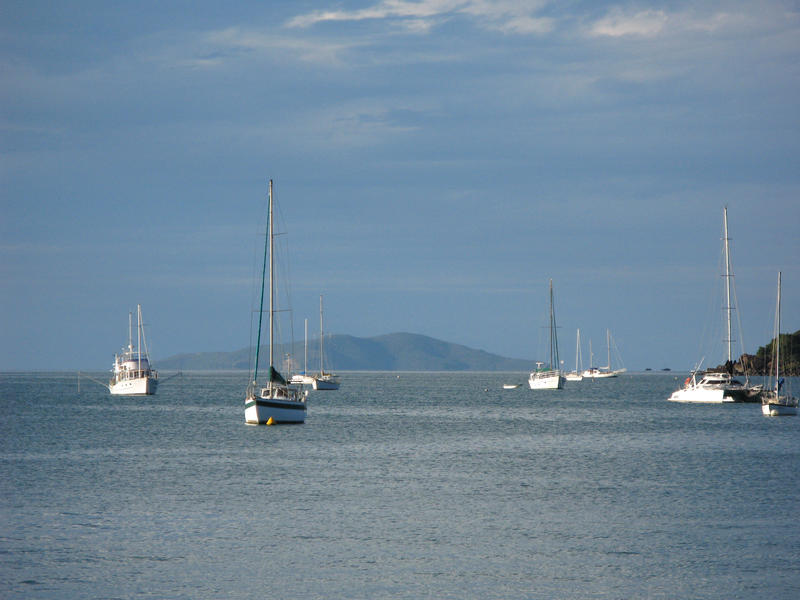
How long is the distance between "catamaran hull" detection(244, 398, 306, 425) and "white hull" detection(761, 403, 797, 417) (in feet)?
141

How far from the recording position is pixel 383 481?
43500mm

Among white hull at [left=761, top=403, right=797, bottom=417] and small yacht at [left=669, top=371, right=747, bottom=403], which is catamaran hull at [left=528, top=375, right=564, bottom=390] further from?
white hull at [left=761, top=403, right=797, bottom=417]

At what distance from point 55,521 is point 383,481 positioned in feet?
50.0

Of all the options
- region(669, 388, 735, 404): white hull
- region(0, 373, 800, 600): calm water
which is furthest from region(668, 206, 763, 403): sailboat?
region(0, 373, 800, 600): calm water

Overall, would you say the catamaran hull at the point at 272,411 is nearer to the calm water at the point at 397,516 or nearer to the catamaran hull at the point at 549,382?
the calm water at the point at 397,516

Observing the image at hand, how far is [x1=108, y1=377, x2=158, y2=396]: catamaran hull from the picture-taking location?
138 metres

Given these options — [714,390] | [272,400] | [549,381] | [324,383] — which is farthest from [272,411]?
[324,383]

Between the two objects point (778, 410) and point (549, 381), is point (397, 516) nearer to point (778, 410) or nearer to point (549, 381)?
point (778, 410)

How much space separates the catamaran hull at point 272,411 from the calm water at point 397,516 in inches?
39.5

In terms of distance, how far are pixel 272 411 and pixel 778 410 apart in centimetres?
4607

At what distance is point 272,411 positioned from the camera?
67.8 meters

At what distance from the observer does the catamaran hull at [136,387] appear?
454 ft

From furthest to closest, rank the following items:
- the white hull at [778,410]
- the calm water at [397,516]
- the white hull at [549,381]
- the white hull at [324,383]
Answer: the white hull at [324,383]
the white hull at [549,381]
the white hull at [778,410]
the calm water at [397,516]

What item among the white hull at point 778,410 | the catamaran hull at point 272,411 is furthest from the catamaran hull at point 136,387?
the white hull at point 778,410
